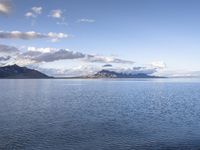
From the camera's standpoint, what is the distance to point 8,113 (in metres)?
80.9

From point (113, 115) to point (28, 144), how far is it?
34.1 metres

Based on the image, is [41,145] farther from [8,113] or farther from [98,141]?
[8,113]

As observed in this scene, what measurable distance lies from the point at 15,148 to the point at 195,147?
29322mm

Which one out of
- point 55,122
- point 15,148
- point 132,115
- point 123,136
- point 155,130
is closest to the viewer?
point 15,148

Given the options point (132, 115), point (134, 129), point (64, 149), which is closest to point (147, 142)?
point (134, 129)

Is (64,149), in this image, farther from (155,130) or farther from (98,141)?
(155,130)

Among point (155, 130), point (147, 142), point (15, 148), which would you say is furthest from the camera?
point (155, 130)

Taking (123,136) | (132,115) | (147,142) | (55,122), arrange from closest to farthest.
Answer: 1. (147,142)
2. (123,136)
3. (55,122)
4. (132,115)

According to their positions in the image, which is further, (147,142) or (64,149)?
(147,142)

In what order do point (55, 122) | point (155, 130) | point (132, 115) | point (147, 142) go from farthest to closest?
point (132, 115) < point (55, 122) < point (155, 130) < point (147, 142)

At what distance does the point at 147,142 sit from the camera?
2025 inches

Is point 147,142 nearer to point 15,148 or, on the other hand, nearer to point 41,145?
point 41,145

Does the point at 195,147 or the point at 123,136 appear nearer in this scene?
the point at 195,147

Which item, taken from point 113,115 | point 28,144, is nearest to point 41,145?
point 28,144
